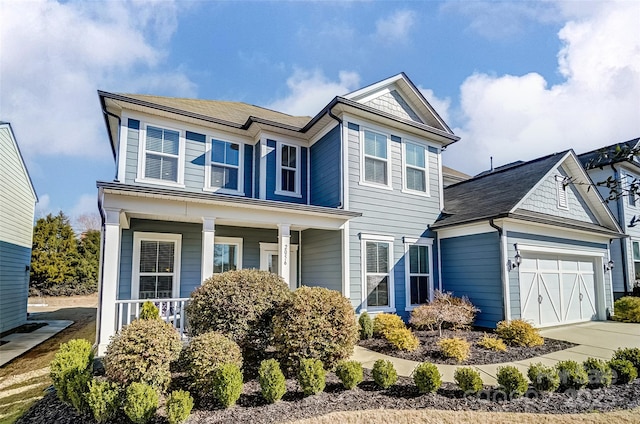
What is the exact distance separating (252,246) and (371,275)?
3.54 metres

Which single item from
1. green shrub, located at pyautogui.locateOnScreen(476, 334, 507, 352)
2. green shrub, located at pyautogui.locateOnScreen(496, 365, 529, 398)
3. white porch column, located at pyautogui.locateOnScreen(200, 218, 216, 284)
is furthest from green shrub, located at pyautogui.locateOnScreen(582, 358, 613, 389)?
white porch column, located at pyautogui.locateOnScreen(200, 218, 216, 284)

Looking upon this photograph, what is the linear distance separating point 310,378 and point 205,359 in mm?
1444

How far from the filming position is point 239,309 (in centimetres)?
597

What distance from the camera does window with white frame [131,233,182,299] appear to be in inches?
357

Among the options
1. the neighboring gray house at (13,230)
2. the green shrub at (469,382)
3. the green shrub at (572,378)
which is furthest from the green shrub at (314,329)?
the neighboring gray house at (13,230)

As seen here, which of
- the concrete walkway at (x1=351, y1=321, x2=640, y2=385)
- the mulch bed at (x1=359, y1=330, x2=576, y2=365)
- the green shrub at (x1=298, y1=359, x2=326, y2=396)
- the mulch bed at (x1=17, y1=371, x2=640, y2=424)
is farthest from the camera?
the mulch bed at (x1=359, y1=330, x2=576, y2=365)

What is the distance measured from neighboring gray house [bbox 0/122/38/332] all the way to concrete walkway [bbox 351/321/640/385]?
40.2ft

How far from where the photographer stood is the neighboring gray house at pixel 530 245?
940cm

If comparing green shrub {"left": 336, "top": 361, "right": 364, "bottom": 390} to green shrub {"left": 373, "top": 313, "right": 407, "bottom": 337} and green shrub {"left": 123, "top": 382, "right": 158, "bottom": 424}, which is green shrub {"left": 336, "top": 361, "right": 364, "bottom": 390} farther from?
green shrub {"left": 373, "top": 313, "right": 407, "bottom": 337}

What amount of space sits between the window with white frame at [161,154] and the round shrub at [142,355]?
17.9ft

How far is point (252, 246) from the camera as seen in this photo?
10.5 metres

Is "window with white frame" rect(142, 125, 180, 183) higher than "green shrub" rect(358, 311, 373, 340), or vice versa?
"window with white frame" rect(142, 125, 180, 183)

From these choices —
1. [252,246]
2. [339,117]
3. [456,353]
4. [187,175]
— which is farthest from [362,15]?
[456,353]

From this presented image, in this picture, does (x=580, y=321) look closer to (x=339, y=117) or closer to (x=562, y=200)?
(x=562, y=200)
